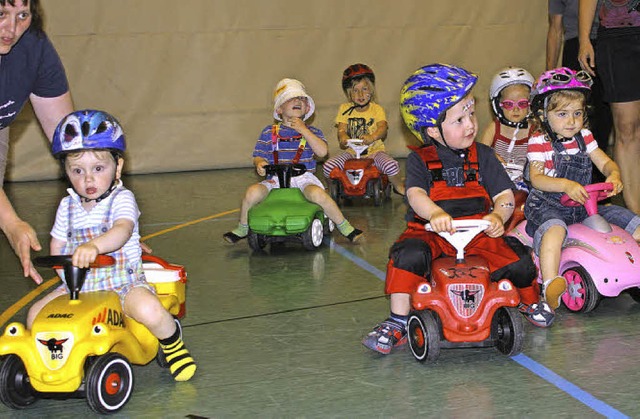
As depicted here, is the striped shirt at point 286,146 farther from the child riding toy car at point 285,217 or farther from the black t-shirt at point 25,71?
the black t-shirt at point 25,71

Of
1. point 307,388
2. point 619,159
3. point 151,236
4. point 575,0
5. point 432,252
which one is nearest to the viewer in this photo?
point 307,388

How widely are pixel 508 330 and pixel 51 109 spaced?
2.54 m

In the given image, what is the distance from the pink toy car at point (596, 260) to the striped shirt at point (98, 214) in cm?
239

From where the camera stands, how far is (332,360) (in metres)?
4.53

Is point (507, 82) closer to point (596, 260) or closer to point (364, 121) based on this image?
point (596, 260)

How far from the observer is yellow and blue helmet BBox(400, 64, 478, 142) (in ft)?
15.0

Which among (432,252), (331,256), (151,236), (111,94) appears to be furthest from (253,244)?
(111,94)

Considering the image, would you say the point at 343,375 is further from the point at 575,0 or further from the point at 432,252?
the point at 575,0

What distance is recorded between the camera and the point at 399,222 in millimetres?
8211

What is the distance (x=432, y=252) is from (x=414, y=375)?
2.27 ft

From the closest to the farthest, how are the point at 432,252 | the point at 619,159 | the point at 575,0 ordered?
1. the point at 432,252
2. the point at 619,159
3. the point at 575,0

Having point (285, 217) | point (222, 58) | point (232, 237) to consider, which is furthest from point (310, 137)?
point (222, 58)

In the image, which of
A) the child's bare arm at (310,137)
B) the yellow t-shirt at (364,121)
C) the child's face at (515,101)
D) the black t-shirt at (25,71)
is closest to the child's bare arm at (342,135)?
the yellow t-shirt at (364,121)

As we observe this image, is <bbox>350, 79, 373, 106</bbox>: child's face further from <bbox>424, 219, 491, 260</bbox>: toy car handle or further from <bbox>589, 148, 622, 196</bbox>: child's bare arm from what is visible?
<bbox>424, 219, 491, 260</bbox>: toy car handle
